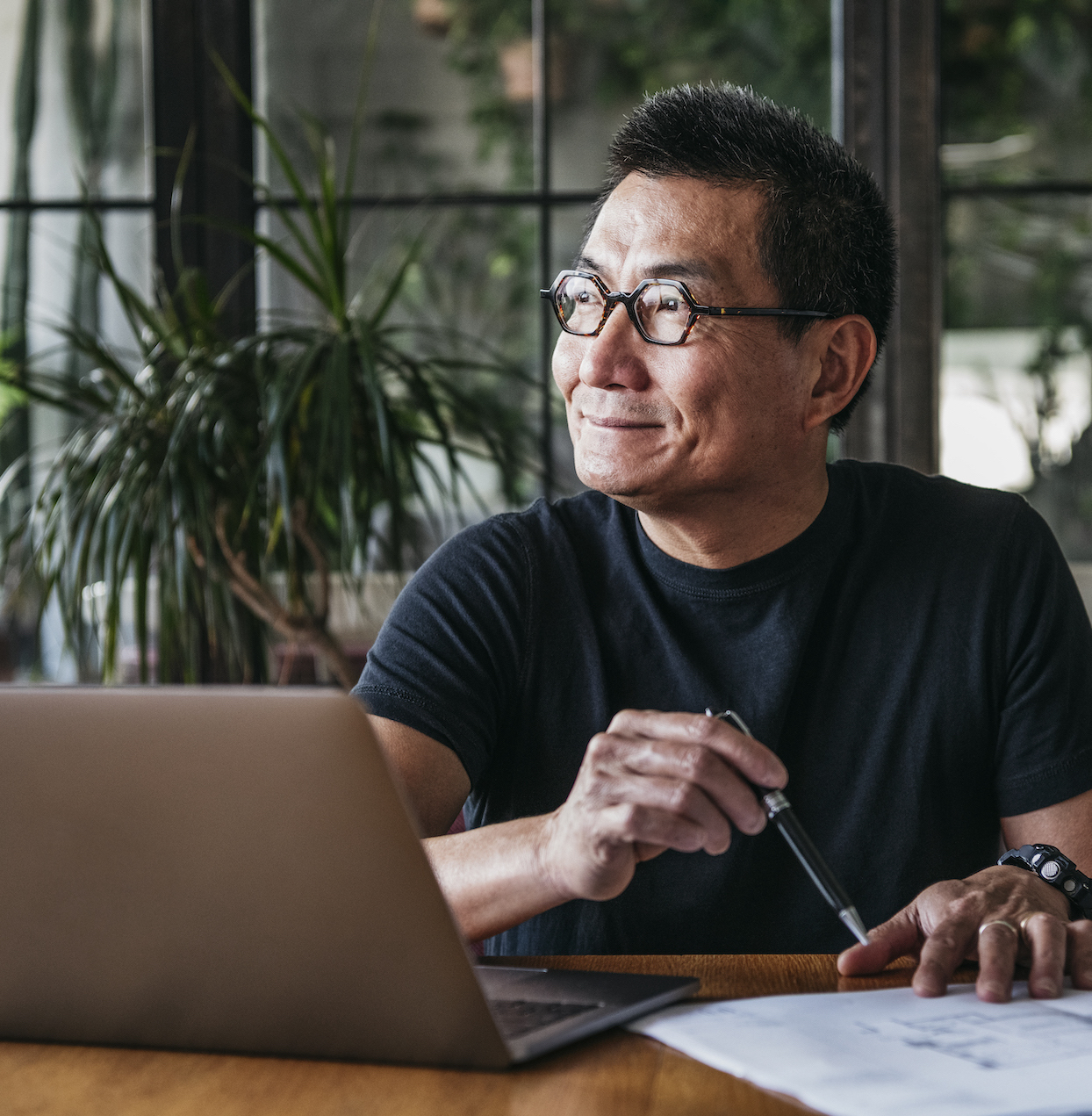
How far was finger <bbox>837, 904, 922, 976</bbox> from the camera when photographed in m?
0.89

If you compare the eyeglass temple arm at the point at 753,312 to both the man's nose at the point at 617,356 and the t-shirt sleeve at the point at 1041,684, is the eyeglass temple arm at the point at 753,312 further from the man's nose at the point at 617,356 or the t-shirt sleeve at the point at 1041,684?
the t-shirt sleeve at the point at 1041,684

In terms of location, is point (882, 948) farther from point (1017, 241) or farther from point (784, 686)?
point (1017, 241)

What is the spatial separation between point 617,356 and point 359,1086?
82 cm

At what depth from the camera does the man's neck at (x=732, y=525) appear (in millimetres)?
1348

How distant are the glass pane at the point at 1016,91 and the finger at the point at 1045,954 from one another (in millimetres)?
2405

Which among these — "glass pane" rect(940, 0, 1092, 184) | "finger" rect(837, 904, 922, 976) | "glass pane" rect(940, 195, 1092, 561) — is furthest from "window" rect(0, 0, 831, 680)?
"finger" rect(837, 904, 922, 976)

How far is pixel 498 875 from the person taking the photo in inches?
38.9

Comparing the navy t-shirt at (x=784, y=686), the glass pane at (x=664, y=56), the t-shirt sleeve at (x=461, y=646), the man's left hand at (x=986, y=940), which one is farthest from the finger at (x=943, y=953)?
the glass pane at (x=664, y=56)

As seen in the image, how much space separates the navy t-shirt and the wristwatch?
0.82 feet

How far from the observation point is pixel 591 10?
2.95 metres

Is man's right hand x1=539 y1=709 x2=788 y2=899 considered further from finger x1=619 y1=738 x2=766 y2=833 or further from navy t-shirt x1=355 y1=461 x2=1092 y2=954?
navy t-shirt x1=355 y1=461 x2=1092 y2=954

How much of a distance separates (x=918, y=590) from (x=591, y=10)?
2072 mm

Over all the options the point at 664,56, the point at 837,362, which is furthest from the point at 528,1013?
the point at 664,56

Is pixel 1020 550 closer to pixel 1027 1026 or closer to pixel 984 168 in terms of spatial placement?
pixel 1027 1026
